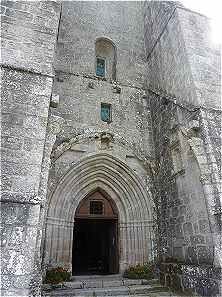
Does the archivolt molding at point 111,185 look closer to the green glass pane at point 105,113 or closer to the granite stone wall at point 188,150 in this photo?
the granite stone wall at point 188,150

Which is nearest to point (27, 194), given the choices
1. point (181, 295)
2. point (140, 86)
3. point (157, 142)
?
point (181, 295)

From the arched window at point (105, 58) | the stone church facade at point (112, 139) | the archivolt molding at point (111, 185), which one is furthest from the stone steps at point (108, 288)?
the arched window at point (105, 58)

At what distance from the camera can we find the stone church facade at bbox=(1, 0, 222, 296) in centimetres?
358

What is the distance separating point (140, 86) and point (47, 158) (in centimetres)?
426

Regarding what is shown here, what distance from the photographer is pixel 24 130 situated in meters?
3.67

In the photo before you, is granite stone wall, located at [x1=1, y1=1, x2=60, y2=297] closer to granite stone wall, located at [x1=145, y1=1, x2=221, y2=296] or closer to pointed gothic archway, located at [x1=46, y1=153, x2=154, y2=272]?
pointed gothic archway, located at [x1=46, y1=153, x2=154, y2=272]

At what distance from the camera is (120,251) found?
18.0 feet

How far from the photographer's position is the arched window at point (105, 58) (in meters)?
7.26

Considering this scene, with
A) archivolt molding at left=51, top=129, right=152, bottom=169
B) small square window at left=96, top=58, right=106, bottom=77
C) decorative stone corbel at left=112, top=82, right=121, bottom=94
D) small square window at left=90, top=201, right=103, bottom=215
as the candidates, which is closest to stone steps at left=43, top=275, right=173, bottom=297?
small square window at left=90, top=201, right=103, bottom=215

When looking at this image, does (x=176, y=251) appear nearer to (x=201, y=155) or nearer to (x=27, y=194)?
(x=201, y=155)

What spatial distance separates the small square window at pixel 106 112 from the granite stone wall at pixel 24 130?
2303 millimetres

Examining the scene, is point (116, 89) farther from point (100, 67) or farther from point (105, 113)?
point (100, 67)

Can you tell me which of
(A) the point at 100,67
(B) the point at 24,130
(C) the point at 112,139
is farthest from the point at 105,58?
(B) the point at 24,130

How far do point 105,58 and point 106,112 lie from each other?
83.4 inches
